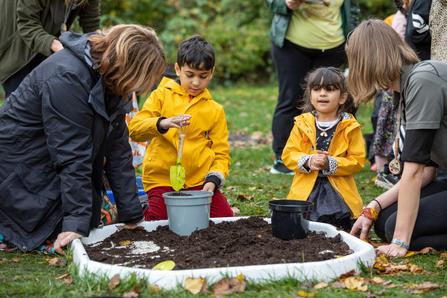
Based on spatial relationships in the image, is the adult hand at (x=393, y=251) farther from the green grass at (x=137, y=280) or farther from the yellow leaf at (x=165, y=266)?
the yellow leaf at (x=165, y=266)

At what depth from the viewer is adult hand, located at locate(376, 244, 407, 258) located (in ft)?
8.29

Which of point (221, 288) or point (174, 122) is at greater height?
point (174, 122)

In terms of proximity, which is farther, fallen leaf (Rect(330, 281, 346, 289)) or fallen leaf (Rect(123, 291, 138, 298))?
fallen leaf (Rect(330, 281, 346, 289))

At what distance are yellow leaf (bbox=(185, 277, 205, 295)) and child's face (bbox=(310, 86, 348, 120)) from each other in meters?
1.79

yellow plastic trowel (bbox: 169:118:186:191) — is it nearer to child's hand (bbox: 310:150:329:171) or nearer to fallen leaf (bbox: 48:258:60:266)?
fallen leaf (bbox: 48:258:60:266)

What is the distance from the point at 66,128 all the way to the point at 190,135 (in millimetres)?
1018

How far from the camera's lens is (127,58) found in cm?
248

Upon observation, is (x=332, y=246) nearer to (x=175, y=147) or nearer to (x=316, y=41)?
(x=175, y=147)

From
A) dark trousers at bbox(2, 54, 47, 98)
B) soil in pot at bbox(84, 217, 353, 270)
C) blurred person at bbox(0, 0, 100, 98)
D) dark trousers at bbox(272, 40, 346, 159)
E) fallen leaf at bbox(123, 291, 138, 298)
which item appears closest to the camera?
fallen leaf at bbox(123, 291, 138, 298)

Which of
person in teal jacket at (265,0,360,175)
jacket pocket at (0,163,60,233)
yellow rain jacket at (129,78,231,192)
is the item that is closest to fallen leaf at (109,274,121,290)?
jacket pocket at (0,163,60,233)

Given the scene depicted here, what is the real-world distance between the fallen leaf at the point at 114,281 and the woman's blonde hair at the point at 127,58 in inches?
40.5

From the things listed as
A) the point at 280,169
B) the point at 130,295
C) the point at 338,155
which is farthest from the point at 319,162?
the point at 280,169

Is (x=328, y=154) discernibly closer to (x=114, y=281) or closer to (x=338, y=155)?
(x=338, y=155)

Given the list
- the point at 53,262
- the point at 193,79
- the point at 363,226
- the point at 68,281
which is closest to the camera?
the point at 68,281
